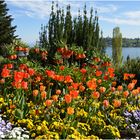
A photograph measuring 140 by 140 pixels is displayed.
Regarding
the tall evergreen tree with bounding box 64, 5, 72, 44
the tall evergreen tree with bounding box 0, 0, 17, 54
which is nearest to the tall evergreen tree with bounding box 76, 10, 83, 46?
the tall evergreen tree with bounding box 64, 5, 72, 44

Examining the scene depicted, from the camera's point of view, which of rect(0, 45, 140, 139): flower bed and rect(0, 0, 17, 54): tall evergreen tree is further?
rect(0, 0, 17, 54): tall evergreen tree

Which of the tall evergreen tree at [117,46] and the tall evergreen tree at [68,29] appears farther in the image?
the tall evergreen tree at [117,46]

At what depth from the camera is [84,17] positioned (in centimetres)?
1908

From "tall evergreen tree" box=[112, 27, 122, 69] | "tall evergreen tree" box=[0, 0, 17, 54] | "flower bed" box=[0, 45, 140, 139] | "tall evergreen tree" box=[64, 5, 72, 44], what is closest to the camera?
"flower bed" box=[0, 45, 140, 139]

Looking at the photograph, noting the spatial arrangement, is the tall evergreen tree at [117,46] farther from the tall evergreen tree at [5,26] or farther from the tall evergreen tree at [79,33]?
the tall evergreen tree at [5,26]

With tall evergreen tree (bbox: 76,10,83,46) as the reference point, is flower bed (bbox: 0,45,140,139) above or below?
below

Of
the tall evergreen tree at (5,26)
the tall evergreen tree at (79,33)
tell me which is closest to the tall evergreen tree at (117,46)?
the tall evergreen tree at (79,33)

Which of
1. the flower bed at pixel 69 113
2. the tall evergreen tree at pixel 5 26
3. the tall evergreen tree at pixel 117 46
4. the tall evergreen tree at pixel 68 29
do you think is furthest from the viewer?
the tall evergreen tree at pixel 5 26

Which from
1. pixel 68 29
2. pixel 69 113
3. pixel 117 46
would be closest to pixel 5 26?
pixel 117 46

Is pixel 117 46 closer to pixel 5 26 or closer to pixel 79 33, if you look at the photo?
pixel 79 33

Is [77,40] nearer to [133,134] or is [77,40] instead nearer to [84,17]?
[84,17]

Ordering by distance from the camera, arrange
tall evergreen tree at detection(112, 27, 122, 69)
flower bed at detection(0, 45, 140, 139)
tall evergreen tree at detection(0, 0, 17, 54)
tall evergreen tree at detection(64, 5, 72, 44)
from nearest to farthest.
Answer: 1. flower bed at detection(0, 45, 140, 139)
2. tall evergreen tree at detection(64, 5, 72, 44)
3. tall evergreen tree at detection(112, 27, 122, 69)
4. tall evergreen tree at detection(0, 0, 17, 54)

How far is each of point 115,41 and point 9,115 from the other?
18138mm

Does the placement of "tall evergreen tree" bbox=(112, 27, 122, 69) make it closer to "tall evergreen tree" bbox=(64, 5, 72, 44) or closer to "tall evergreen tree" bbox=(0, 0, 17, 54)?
"tall evergreen tree" bbox=(64, 5, 72, 44)
